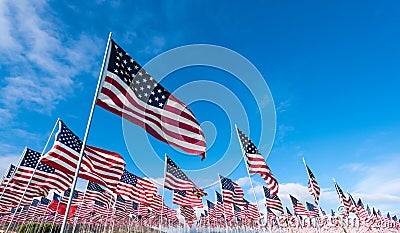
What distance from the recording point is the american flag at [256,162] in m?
18.5

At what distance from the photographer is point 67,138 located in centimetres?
1329

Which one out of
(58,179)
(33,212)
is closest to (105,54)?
(58,179)

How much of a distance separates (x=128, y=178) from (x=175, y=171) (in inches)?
201

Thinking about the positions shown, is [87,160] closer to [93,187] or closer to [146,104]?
[146,104]

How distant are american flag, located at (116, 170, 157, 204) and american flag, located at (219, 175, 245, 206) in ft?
25.0

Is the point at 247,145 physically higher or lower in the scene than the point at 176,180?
higher

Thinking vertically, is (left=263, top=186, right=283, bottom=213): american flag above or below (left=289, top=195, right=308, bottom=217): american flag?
below

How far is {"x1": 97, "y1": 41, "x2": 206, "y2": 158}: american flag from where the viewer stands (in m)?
8.62

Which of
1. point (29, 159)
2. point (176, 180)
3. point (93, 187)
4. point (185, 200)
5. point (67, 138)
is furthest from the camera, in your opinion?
point (93, 187)

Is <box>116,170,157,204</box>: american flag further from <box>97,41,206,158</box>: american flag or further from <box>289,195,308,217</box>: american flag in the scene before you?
<box>289,195,308,217</box>: american flag

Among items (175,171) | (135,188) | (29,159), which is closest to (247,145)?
(175,171)

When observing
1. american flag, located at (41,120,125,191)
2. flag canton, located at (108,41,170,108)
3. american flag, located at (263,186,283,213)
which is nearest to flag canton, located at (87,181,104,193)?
american flag, located at (41,120,125,191)

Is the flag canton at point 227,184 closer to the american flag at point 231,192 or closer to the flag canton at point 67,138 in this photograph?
the american flag at point 231,192

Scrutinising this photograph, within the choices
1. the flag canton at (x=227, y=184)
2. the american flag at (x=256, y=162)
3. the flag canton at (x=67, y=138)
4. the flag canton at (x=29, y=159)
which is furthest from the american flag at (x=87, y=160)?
the flag canton at (x=227, y=184)
